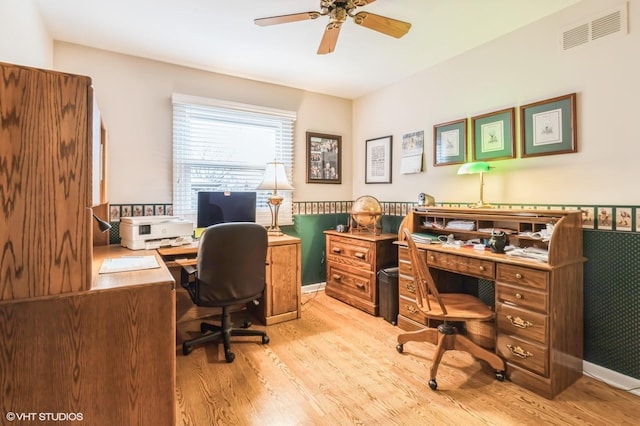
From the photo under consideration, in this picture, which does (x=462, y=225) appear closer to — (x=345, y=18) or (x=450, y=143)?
(x=450, y=143)

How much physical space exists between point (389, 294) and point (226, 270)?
1.55 meters

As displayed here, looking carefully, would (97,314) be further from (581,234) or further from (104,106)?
(581,234)

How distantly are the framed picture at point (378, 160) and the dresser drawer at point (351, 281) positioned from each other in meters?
1.18

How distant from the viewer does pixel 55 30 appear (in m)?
2.47

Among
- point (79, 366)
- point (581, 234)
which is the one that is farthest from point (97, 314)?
point (581, 234)

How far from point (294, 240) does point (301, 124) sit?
1594 millimetres

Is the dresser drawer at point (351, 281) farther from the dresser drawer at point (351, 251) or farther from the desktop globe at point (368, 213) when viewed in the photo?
the desktop globe at point (368, 213)

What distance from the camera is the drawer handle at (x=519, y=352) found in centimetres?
196

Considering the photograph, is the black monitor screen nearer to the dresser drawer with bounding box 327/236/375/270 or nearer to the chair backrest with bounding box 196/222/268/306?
the chair backrest with bounding box 196/222/268/306

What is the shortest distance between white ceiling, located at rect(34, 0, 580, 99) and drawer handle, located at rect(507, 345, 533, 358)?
2.29 m

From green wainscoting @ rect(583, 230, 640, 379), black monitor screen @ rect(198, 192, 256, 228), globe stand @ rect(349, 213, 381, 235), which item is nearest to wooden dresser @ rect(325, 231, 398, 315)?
globe stand @ rect(349, 213, 381, 235)

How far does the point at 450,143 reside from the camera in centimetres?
303

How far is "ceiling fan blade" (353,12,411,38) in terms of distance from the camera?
1.88 m

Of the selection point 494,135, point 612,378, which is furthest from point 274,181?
point 612,378
